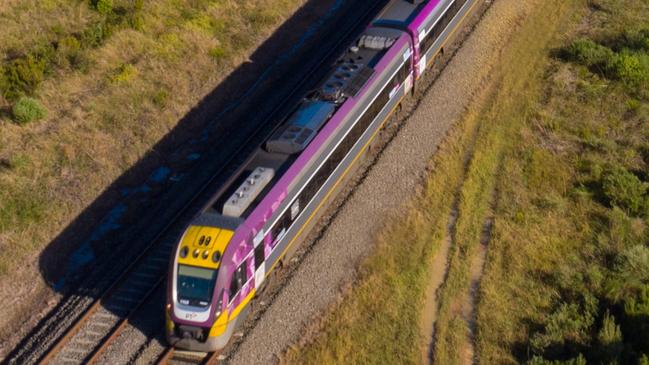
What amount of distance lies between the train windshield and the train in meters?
0.03

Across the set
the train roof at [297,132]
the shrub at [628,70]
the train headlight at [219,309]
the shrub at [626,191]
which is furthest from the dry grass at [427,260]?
the train roof at [297,132]

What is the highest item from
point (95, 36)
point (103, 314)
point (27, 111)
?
point (95, 36)

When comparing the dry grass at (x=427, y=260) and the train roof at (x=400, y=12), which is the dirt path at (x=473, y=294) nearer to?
the dry grass at (x=427, y=260)

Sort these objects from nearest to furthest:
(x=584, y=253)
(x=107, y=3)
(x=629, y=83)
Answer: (x=584, y=253), (x=629, y=83), (x=107, y=3)

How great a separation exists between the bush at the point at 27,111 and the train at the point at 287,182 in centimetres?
1106

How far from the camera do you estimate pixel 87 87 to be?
29.0 meters

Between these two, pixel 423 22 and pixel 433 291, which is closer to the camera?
pixel 433 291

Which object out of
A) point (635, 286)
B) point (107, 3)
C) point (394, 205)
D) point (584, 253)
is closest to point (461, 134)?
point (394, 205)

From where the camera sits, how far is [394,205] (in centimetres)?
2377

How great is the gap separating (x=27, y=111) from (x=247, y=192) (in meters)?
12.6

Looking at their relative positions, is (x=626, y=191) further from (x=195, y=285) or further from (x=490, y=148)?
(x=195, y=285)

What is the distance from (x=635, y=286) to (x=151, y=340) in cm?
1426

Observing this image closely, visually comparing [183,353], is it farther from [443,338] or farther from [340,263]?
[443,338]

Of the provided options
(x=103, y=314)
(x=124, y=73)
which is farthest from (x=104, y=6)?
(x=103, y=314)
